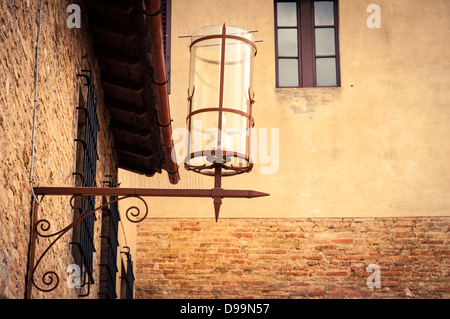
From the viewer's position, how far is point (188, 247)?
41.3 feet

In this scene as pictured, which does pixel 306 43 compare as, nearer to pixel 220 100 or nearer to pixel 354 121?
pixel 354 121

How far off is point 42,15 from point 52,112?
2.07 feet

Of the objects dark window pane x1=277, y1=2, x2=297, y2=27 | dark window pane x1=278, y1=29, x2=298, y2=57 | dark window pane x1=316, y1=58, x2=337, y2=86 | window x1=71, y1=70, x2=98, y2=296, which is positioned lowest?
window x1=71, y1=70, x2=98, y2=296

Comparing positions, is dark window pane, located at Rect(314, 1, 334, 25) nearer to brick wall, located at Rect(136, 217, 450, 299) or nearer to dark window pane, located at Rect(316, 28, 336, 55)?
dark window pane, located at Rect(316, 28, 336, 55)

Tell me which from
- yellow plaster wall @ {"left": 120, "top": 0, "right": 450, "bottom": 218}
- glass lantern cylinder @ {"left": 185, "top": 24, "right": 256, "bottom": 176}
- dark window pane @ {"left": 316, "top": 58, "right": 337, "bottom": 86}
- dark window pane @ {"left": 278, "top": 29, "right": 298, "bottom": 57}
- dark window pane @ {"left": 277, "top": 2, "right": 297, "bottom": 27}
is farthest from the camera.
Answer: dark window pane @ {"left": 277, "top": 2, "right": 297, "bottom": 27}

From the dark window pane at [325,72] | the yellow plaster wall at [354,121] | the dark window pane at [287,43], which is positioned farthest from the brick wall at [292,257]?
the dark window pane at [287,43]

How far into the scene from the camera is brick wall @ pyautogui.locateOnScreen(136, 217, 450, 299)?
40.9 feet

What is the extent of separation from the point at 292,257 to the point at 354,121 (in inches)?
101

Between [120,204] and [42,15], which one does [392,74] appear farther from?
[42,15]

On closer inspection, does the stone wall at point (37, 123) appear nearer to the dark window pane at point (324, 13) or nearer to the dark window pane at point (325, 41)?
the dark window pane at point (325, 41)

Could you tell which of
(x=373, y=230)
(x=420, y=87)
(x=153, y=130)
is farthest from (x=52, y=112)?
(x=420, y=87)

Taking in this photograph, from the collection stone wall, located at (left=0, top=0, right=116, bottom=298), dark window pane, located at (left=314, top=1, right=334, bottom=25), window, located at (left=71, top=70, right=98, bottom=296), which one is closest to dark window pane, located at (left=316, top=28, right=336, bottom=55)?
dark window pane, located at (left=314, top=1, right=334, bottom=25)

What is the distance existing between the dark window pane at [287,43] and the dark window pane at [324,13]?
1.71ft

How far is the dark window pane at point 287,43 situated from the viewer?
13.6 meters
